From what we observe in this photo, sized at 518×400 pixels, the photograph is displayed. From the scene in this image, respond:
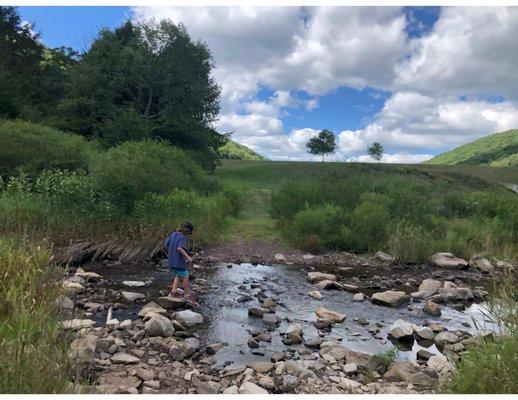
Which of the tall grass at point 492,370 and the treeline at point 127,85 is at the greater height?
the treeline at point 127,85

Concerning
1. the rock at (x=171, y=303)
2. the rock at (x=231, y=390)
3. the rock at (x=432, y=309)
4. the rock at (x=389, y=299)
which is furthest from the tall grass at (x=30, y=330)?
the rock at (x=432, y=309)

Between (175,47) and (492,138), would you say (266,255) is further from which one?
(492,138)

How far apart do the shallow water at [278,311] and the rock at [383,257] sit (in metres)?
3.18

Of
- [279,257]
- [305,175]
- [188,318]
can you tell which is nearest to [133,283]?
[188,318]

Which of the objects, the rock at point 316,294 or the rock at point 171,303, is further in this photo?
the rock at point 316,294

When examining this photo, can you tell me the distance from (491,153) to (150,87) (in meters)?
143

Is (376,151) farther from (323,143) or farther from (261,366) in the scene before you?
(261,366)

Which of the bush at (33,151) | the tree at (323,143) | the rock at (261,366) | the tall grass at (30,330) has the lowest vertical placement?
the rock at (261,366)

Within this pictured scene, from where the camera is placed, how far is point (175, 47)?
1721 inches

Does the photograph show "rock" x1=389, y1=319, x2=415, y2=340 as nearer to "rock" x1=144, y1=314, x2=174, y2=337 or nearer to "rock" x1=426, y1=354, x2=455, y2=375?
"rock" x1=426, y1=354, x2=455, y2=375

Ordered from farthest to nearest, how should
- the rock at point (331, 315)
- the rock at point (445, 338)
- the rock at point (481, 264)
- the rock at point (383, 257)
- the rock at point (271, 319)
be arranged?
the rock at point (383, 257)
the rock at point (481, 264)
the rock at point (331, 315)
the rock at point (271, 319)
the rock at point (445, 338)

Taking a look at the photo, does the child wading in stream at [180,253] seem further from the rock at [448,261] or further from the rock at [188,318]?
the rock at [448,261]

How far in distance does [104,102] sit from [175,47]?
30.0 feet

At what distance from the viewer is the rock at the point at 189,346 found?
7.73 meters
